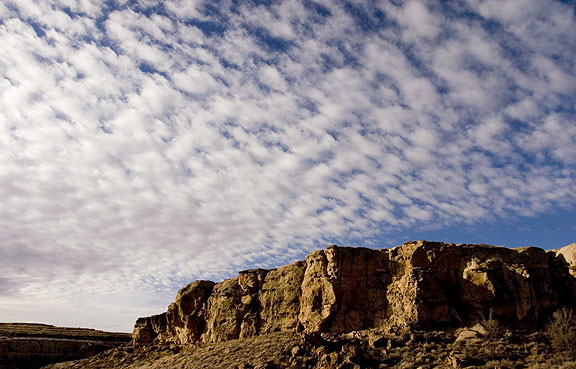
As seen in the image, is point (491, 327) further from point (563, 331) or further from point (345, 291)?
point (345, 291)

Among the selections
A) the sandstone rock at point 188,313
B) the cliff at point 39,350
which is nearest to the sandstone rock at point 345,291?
the sandstone rock at point 188,313

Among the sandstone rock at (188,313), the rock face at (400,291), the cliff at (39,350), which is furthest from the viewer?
the cliff at (39,350)

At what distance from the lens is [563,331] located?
3155 cm

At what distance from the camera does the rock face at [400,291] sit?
35.4 meters

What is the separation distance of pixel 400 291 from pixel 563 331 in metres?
11.9

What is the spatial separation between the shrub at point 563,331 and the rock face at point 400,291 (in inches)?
54.5

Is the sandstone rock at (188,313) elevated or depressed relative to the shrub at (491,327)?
elevated

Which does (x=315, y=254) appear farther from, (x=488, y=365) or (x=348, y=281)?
Answer: (x=488, y=365)

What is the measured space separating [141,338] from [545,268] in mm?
45803

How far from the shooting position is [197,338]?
49156 mm

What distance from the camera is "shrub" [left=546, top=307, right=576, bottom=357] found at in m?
29.8

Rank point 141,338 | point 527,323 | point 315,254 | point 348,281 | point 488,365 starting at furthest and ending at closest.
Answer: point 141,338, point 315,254, point 348,281, point 527,323, point 488,365

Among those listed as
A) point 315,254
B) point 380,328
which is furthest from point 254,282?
point 380,328

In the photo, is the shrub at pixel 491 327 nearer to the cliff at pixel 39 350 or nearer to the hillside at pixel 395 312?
the hillside at pixel 395 312
